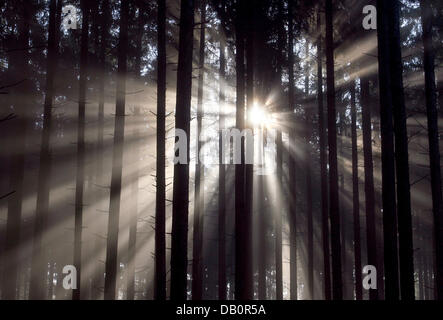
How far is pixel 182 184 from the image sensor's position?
21.2 feet

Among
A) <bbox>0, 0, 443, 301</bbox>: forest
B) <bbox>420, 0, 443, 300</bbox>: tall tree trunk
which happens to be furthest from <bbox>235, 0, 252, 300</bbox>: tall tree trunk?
<bbox>420, 0, 443, 300</bbox>: tall tree trunk

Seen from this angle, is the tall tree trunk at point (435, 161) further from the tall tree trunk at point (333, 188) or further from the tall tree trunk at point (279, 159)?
the tall tree trunk at point (279, 159)

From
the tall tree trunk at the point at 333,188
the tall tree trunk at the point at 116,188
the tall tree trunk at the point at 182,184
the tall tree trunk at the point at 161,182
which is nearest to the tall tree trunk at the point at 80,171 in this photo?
the tall tree trunk at the point at 116,188

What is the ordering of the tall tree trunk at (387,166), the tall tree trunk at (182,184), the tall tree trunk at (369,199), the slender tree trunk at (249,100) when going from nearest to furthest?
A: 1. the tall tree trunk at (182,184)
2. the tall tree trunk at (387,166)
3. the slender tree trunk at (249,100)
4. the tall tree trunk at (369,199)

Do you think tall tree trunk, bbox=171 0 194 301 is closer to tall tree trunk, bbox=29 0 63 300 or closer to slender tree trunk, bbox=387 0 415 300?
slender tree trunk, bbox=387 0 415 300

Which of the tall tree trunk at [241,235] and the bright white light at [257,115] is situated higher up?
the bright white light at [257,115]

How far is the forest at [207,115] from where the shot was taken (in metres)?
7.98

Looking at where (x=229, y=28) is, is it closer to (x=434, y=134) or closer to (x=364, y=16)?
(x=364, y=16)

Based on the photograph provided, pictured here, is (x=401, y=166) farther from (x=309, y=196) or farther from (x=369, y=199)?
(x=309, y=196)

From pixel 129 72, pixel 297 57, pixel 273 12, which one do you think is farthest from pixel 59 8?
pixel 297 57

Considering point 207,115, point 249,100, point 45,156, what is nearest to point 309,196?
point 207,115

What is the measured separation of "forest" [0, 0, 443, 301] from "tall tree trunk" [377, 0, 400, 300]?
0.10 ft

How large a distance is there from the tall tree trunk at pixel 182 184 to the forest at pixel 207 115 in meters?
0.03

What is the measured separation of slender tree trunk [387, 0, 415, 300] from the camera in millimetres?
7406
